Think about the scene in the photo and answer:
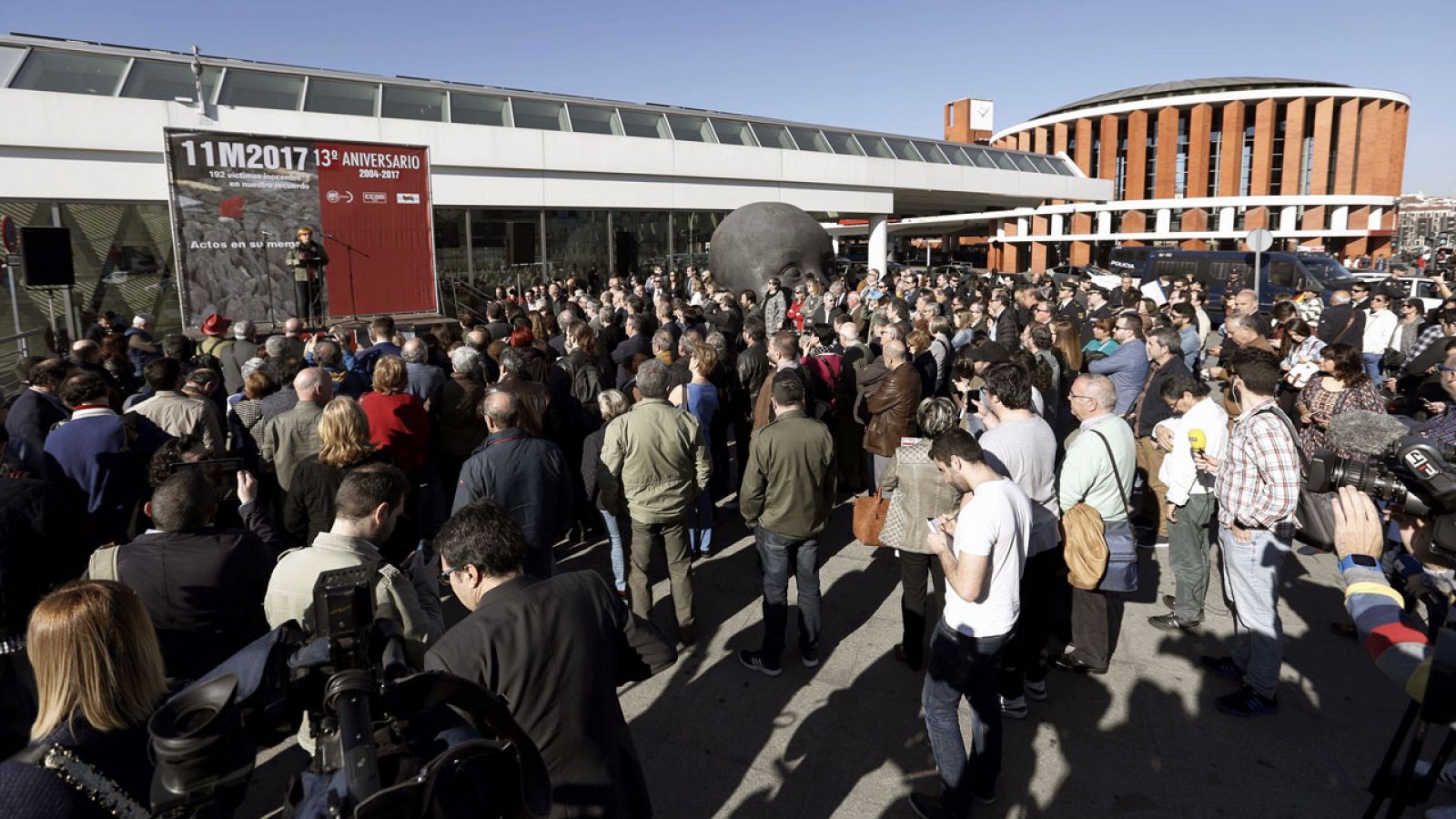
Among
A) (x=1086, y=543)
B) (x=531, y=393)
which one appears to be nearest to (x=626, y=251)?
(x=531, y=393)

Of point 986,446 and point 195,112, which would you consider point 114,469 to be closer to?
point 986,446

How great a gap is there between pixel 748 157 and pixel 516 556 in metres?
22.6

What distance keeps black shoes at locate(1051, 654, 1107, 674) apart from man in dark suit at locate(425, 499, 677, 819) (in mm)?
2965

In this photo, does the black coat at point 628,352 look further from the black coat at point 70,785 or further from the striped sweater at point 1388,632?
the striped sweater at point 1388,632

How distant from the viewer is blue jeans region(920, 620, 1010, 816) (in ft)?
10.4

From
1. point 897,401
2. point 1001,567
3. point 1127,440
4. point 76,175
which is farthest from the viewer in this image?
point 76,175

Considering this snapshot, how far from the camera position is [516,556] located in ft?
7.83

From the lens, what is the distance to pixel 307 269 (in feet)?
36.0

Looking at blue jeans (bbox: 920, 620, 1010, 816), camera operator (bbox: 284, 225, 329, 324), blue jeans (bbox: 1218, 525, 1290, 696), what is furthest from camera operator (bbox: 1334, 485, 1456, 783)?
camera operator (bbox: 284, 225, 329, 324)

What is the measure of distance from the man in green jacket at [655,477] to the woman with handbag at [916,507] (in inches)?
48.1

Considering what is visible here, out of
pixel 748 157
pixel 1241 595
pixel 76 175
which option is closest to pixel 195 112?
pixel 76 175

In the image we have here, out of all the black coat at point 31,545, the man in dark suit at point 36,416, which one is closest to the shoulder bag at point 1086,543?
the black coat at point 31,545

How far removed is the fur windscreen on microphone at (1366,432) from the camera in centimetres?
258

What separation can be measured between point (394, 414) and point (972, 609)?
387 centimetres
